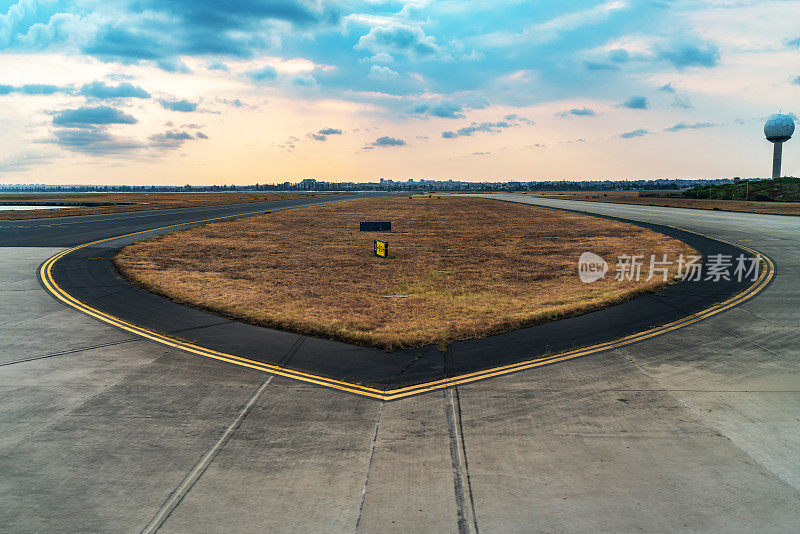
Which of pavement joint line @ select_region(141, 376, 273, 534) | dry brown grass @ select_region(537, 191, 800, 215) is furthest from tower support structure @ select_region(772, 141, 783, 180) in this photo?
pavement joint line @ select_region(141, 376, 273, 534)

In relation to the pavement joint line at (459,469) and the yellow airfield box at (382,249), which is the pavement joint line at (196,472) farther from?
the yellow airfield box at (382,249)

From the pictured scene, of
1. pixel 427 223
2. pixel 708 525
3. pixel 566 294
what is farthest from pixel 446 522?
pixel 427 223

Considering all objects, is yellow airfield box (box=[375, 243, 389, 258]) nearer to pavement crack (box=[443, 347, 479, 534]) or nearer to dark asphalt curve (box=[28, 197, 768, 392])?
dark asphalt curve (box=[28, 197, 768, 392])

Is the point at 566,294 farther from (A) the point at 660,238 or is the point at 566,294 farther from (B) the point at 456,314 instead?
(A) the point at 660,238

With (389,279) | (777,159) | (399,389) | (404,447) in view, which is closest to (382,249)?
(389,279)

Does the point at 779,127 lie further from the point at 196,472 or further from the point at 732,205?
the point at 196,472
